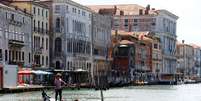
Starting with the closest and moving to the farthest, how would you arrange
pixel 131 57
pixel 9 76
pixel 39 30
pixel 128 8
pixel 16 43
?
pixel 9 76
pixel 16 43
pixel 39 30
pixel 131 57
pixel 128 8

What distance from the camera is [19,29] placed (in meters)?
62.7

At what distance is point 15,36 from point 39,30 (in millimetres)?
7041

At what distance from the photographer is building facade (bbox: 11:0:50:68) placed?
66562 mm

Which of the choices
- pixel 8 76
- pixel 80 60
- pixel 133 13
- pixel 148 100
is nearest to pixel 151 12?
pixel 133 13

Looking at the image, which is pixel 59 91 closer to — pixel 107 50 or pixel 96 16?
pixel 96 16

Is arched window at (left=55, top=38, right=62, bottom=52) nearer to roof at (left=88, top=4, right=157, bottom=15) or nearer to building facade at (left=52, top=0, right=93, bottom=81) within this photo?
building facade at (left=52, top=0, right=93, bottom=81)

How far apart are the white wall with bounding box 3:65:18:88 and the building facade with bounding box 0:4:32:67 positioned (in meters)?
5.46

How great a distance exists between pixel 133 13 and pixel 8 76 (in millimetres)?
68387

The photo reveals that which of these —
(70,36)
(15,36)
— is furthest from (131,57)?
(15,36)

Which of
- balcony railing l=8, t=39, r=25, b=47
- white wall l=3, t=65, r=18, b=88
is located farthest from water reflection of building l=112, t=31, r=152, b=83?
white wall l=3, t=65, r=18, b=88

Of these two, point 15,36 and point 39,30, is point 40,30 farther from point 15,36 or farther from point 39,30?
point 15,36

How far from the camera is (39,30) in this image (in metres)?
68.5

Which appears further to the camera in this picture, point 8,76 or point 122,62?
point 122,62

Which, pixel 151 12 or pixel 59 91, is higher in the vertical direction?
pixel 151 12
